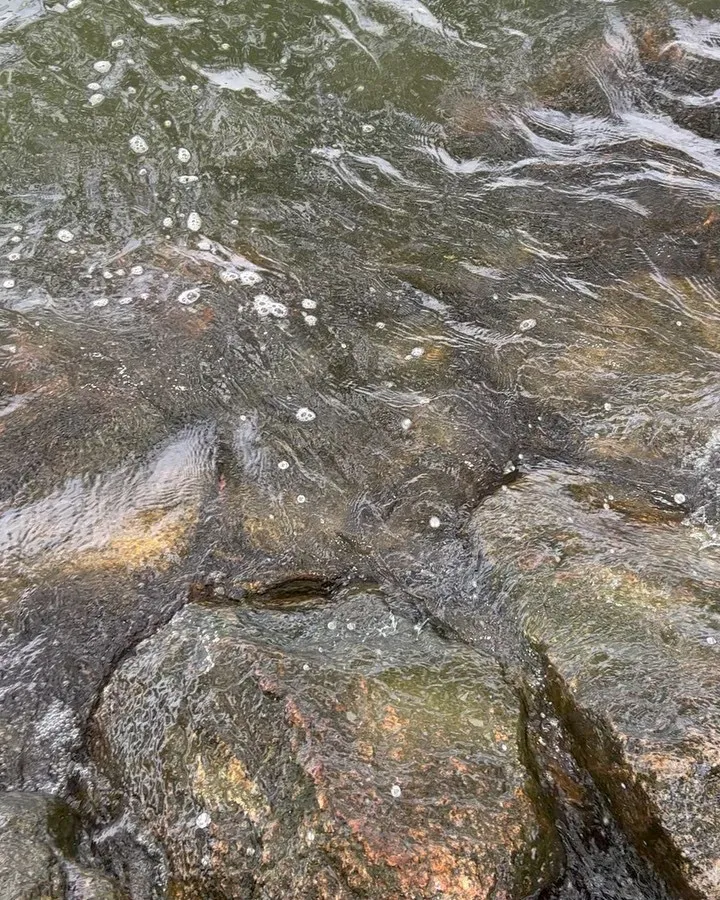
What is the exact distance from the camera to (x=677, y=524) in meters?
3.86

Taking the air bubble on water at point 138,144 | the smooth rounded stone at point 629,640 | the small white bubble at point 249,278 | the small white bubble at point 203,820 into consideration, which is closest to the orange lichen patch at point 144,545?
the small white bubble at point 203,820

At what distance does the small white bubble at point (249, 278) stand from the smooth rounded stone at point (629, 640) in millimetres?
2556

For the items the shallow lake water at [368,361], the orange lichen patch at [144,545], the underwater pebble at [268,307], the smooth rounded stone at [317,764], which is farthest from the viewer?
the underwater pebble at [268,307]

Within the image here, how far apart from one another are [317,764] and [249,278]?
3.66 metres

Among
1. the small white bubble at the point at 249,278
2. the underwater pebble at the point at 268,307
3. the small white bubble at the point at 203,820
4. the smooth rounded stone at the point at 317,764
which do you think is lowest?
the small white bubble at the point at 203,820

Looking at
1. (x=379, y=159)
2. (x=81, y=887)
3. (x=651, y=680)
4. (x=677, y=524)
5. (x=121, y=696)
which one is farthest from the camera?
(x=379, y=159)

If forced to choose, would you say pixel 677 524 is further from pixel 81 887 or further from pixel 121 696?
pixel 81 887

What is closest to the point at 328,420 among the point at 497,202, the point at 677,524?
the point at 677,524

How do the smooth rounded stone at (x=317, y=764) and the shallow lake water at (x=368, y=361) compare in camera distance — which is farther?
the shallow lake water at (x=368, y=361)

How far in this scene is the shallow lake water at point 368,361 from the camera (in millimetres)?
3391

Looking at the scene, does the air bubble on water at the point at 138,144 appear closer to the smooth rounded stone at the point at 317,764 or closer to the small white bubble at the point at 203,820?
the smooth rounded stone at the point at 317,764

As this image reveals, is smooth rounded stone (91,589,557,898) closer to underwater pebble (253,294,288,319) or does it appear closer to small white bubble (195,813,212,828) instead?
small white bubble (195,813,212,828)

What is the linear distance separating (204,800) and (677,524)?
9.31 feet

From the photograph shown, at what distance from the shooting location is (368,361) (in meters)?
4.85
